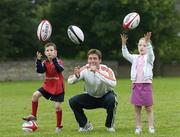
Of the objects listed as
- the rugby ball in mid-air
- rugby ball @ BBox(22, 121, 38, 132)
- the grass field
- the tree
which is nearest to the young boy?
rugby ball @ BBox(22, 121, 38, 132)

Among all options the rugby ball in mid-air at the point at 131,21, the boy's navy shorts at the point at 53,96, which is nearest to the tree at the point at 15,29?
the rugby ball in mid-air at the point at 131,21

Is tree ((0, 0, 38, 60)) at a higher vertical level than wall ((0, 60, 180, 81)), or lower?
higher

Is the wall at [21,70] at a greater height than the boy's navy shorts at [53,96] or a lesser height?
greater

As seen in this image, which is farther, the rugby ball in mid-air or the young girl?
the rugby ball in mid-air

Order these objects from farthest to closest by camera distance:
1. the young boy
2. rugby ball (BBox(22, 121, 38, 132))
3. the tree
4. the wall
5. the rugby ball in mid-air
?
the tree
the wall
the rugby ball in mid-air
the young boy
rugby ball (BBox(22, 121, 38, 132))

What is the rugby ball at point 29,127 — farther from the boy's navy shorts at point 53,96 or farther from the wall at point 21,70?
the wall at point 21,70

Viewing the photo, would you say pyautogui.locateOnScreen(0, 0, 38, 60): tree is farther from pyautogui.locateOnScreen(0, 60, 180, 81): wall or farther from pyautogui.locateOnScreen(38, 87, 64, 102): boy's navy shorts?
pyautogui.locateOnScreen(38, 87, 64, 102): boy's navy shorts

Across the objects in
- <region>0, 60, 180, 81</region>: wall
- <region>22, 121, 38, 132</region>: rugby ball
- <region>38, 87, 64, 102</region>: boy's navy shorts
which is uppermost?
<region>0, 60, 180, 81</region>: wall

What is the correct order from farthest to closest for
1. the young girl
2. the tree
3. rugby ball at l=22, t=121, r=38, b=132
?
the tree, rugby ball at l=22, t=121, r=38, b=132, the young girl

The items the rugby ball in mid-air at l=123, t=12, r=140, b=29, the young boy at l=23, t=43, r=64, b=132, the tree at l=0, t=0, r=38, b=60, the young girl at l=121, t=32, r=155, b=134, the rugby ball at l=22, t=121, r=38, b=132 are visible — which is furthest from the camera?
the tree at l=0, t=0, r=38, b=60

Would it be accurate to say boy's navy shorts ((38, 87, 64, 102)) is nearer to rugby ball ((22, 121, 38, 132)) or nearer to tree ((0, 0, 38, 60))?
rugby ball ((22, 121, 38, 132))

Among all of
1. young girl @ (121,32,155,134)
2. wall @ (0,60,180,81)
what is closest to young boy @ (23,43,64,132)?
young girl @ (121,32,155,134)

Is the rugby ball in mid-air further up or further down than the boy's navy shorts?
further up

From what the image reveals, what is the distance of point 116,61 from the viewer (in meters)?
58.3
